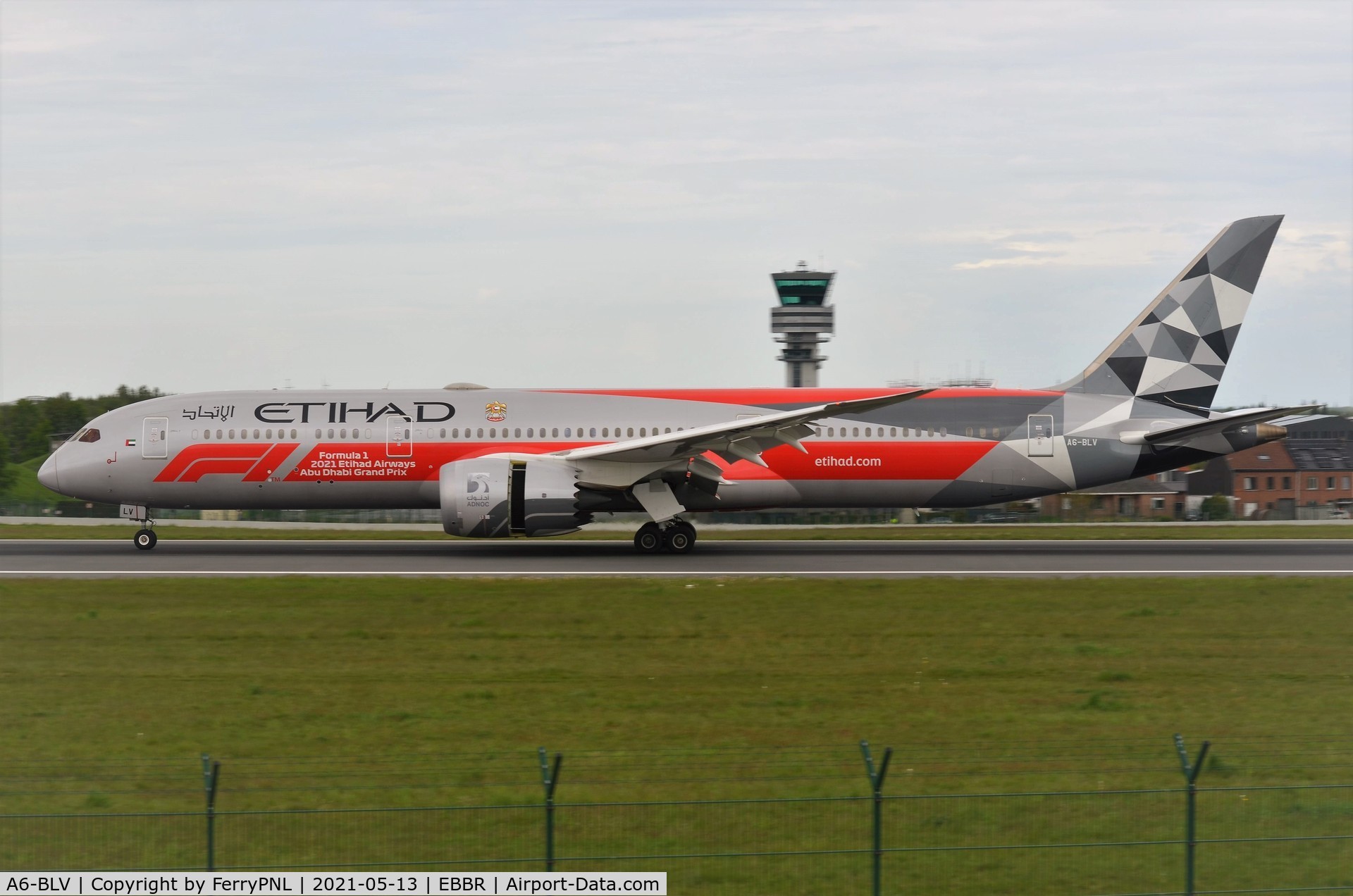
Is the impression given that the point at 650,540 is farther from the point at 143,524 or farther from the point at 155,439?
the point at 143,524

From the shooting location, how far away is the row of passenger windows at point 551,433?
2614 cm

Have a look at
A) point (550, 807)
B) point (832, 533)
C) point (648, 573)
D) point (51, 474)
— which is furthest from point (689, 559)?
point (550, 807)

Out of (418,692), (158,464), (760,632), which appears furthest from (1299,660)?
(158,464)

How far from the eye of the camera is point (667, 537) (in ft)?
83.8

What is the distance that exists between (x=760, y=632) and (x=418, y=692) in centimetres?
500

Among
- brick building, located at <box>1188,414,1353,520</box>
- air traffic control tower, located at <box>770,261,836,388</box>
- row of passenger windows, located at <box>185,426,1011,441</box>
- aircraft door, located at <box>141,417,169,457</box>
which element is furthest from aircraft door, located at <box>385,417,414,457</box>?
Answer: brick building, located at <box>1188,414,1353,520</box>

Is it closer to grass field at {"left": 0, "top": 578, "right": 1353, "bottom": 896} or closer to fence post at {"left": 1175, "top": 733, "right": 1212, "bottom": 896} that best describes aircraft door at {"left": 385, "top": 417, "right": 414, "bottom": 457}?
grass field at {"left": 0, "top": 578, "right": 1353, "bottom": 896}

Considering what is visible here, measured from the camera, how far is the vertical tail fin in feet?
89.2

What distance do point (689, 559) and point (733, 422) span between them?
2997 mm

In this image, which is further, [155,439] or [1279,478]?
[1279,478]

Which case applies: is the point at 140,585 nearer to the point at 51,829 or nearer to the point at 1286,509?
the point at 51,829

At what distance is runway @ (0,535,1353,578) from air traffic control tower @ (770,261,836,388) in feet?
99.4

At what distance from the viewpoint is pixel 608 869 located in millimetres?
7367

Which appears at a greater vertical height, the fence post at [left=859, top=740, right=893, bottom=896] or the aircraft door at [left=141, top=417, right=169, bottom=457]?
the aircraft door at [left=141, top=417, right=169, bottom=457]
